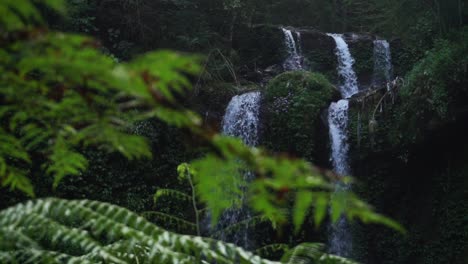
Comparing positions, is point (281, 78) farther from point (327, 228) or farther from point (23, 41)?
point (23, 41)

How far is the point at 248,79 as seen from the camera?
1271 cm

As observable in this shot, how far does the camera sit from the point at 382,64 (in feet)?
47.5

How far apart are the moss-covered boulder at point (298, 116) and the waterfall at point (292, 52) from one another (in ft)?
12.1

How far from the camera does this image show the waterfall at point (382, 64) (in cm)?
1430

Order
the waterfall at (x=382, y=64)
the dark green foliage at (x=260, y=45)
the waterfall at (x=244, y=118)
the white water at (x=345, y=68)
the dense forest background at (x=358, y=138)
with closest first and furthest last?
the dense forest background at (x=358, y=138) < the waterfall at (x=244, y=118) < the white water at (x=345, y=68) < the dark green foliage at (x=260, y=45) < the waterfall at (x=382, y=64)

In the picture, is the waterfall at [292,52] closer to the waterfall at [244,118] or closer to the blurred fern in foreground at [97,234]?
the waterfall at [244,118]

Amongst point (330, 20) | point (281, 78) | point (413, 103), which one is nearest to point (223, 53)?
point (281, 78)

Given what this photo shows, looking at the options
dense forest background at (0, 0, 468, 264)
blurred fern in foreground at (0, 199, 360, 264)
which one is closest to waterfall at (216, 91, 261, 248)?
dense forest background at (0, 0, 468, 264)

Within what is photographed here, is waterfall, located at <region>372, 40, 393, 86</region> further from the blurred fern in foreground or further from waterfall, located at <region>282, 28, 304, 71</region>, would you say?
the blurred fern in foreground

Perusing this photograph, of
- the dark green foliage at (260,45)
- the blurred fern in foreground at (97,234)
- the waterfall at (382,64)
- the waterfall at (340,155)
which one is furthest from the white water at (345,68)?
the blurred fern in foreground at (97,234)

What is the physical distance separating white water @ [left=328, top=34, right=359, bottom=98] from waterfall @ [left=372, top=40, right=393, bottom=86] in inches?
27.0

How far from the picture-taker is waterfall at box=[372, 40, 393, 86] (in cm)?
1430

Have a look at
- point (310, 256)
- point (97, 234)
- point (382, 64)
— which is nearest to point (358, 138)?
point (382, 64)

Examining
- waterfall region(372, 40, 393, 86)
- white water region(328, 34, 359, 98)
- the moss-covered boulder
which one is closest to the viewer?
the moss-covered boulder
